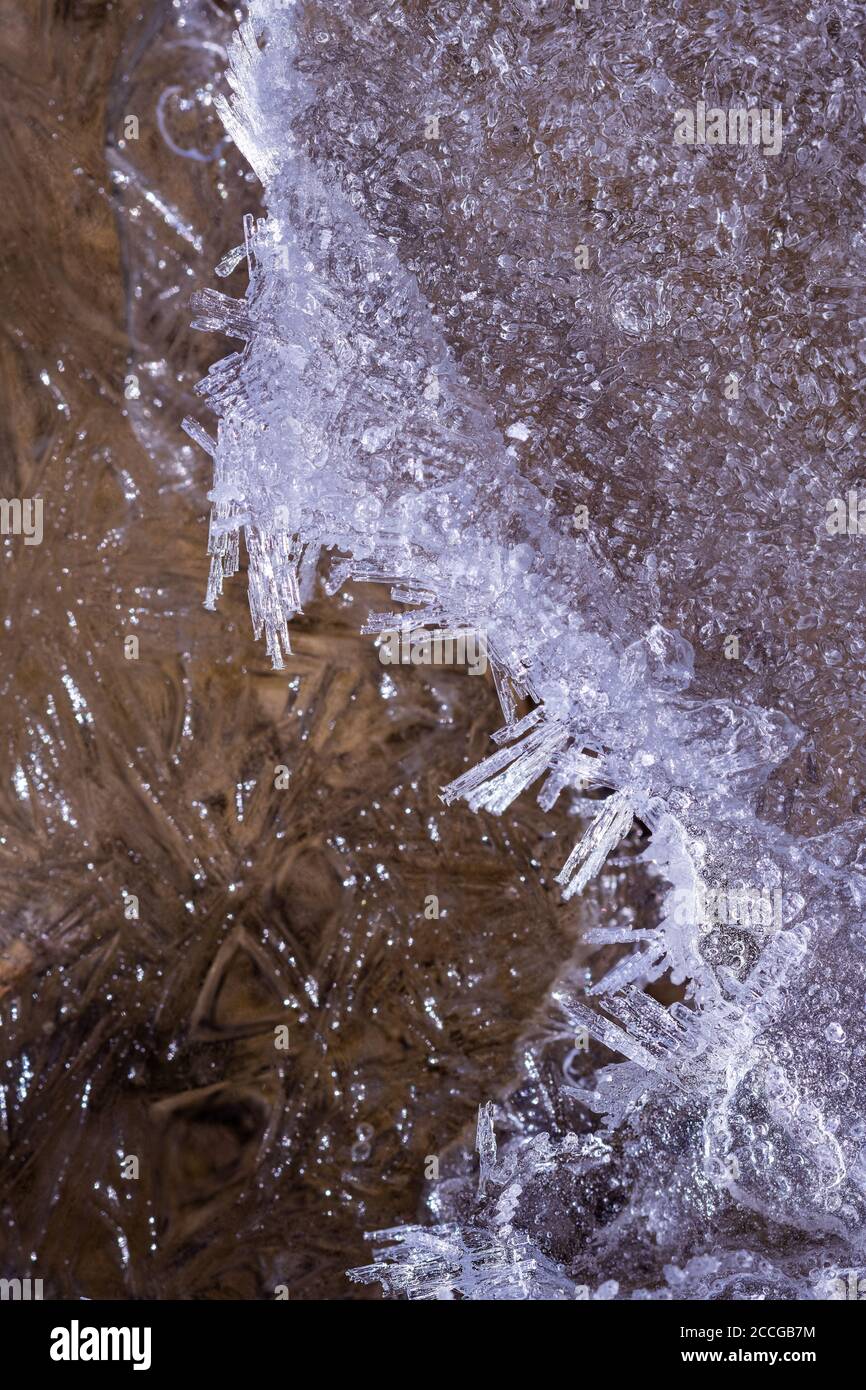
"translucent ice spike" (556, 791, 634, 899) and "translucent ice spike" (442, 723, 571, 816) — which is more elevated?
"translucent ice spike" (442, 723, 571, 816)

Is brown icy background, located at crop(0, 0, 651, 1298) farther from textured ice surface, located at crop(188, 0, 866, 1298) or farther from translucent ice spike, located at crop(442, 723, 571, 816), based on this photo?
textured ice surface, located at crop(188, 0, 866, 1298)

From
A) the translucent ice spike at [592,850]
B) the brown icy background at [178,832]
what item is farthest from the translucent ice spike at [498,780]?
the translucent ice spike at [592,850]

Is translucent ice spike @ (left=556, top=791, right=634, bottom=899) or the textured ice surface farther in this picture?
translucent ice spike @ (left=556, top=791, right=634, bottom=899)

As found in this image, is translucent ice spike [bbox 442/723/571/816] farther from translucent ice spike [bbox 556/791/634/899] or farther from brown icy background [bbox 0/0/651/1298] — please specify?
translucent ice spike [bbox 556/791/634/899]

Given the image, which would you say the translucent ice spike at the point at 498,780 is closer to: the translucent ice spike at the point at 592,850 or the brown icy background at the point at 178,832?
the brown icy background at the point at 178,832

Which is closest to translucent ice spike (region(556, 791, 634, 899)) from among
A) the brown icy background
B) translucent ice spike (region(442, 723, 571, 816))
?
the brown icy background
